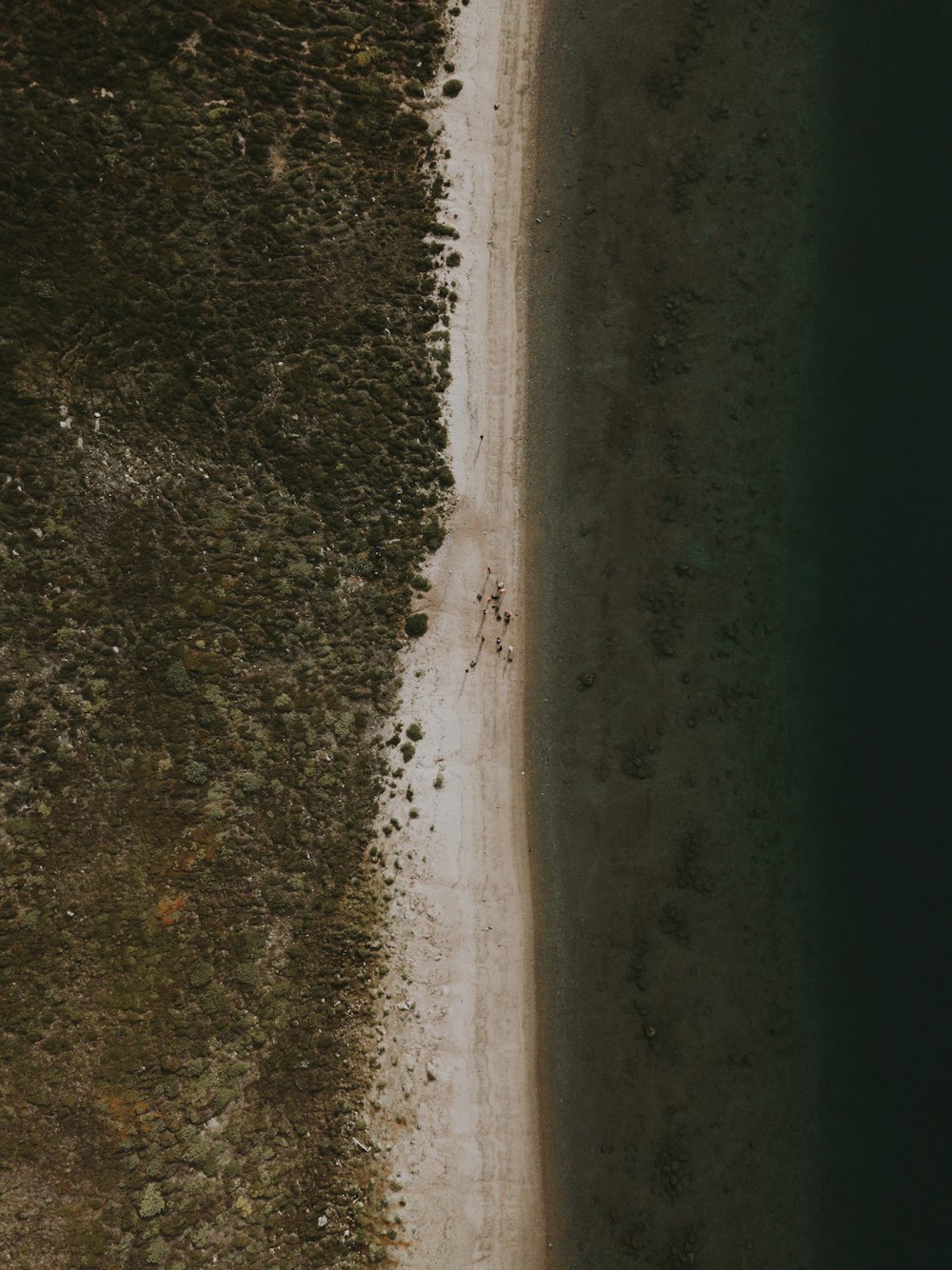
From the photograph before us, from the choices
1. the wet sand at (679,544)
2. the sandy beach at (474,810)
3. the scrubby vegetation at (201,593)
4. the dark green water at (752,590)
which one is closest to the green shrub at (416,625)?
the sandy beach at (474,810)

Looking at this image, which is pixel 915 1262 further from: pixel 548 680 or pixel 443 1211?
pixel 548 680

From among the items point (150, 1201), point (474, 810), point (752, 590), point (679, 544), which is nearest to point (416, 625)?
point (474, 810)

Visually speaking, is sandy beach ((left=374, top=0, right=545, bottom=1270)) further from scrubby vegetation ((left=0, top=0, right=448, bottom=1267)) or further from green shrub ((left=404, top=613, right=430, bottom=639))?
scrubby vegetation ((left=0, top=0, right=448, bottom=1267))

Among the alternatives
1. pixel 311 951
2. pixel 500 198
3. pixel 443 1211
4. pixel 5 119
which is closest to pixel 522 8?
pixel 500 198

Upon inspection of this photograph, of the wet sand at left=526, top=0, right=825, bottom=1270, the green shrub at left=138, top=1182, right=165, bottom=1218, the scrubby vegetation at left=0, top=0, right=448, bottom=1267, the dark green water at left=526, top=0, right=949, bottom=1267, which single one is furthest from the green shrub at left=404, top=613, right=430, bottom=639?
the green shrub at left=138, top=1182, right=165, bottom=1218

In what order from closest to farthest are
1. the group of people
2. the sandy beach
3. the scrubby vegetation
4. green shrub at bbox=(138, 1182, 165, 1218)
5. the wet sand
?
green shrub at bbox=(138, 1182, 165, 1218), the scrubby vegetation, the sandy beach, the wet sand, the group of people

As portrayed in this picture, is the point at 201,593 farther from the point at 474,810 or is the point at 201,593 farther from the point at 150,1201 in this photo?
the point at 150,1201
